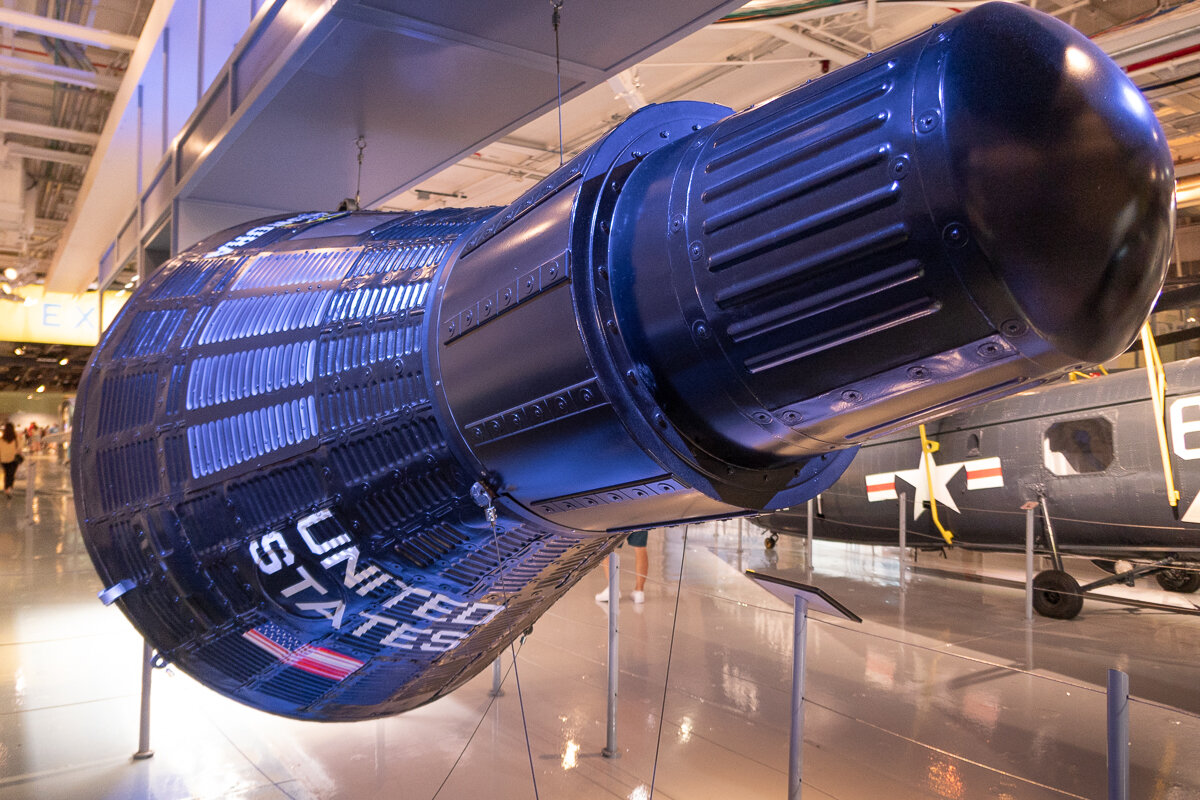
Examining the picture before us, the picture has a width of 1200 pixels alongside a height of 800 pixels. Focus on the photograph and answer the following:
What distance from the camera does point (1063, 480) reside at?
5898mm

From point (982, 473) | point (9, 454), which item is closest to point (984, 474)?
point (982, 473)

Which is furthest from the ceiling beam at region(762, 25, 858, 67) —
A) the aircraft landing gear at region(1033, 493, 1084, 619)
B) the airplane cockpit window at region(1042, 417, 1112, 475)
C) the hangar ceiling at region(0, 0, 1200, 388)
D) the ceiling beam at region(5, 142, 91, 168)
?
the ceiling beam at region(5, 142, 91, 168)

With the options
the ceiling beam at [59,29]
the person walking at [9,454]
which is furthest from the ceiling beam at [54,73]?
the person walking at [9,454]

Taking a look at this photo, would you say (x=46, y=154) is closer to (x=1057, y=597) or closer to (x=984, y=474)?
(x=984, y=474)

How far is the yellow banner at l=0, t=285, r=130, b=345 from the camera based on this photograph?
7680mm

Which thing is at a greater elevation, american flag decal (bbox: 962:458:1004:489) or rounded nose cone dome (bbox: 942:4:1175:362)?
rounded nose cone dome (bbox: 942:4:1175:362)

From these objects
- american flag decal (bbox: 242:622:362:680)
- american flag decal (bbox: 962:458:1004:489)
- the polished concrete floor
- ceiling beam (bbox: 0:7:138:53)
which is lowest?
the polished concrete floor

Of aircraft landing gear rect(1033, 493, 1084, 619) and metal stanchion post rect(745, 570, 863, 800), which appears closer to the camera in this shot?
metal stanchion post rect(745, 570, 863, 800)

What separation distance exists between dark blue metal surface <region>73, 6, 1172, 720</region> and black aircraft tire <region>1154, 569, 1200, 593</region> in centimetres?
728

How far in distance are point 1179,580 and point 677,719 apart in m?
5.63

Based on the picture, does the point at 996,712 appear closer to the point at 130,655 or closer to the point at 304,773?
the point at 304,773

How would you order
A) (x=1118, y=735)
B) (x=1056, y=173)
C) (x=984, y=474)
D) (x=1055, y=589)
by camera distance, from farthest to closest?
(x=984, y=474) < (x=1055, y=589) < (x=1118, y=735) < (x=1056, y=173)

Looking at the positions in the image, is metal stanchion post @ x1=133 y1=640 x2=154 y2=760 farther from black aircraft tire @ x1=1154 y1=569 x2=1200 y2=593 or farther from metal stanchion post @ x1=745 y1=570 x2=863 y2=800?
black aircraft tire @ x1=1154 y1=569 x2=1200 y2=593

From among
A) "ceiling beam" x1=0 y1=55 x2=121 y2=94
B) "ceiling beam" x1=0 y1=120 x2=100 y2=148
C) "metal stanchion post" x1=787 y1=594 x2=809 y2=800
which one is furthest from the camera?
"ceiling beam" x1=0 y1=120 x2=100 y2=148
